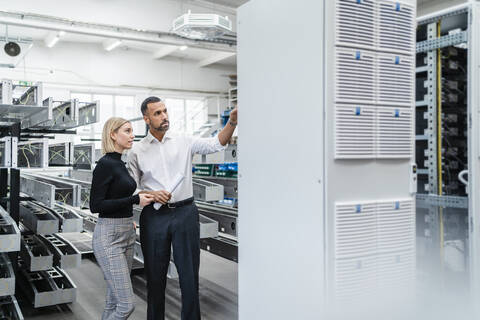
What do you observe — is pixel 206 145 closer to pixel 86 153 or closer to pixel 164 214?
pixel 164 214

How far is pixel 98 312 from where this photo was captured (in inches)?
153

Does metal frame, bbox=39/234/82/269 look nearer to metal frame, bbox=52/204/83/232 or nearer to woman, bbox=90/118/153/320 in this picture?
metal frame, bbox=52/204/83/232

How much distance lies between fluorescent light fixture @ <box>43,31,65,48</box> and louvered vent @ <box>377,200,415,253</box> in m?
10.4

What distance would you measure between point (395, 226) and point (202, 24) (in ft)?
16.5

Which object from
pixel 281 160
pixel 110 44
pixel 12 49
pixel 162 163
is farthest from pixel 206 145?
pixel 110 44

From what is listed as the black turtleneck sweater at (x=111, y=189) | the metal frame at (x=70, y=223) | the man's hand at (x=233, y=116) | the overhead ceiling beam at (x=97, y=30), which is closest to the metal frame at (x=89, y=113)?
the metal frame at (x=70, y=223)

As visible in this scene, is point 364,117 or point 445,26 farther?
point 445,26

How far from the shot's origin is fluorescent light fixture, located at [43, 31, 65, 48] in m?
10.9

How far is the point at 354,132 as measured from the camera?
77.4 inches

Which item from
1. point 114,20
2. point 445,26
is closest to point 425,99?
point 445,26

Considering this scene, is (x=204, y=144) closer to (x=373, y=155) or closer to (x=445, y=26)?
(x=373, y=155)

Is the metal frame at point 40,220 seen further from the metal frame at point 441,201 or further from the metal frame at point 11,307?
the metal frame at point 441,201

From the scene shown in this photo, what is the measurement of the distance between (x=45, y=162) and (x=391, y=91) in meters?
3.05

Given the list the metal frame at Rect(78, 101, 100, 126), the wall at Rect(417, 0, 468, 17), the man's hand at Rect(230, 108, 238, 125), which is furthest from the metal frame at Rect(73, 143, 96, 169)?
the wall at Rect(417, 0, 468, 17)
